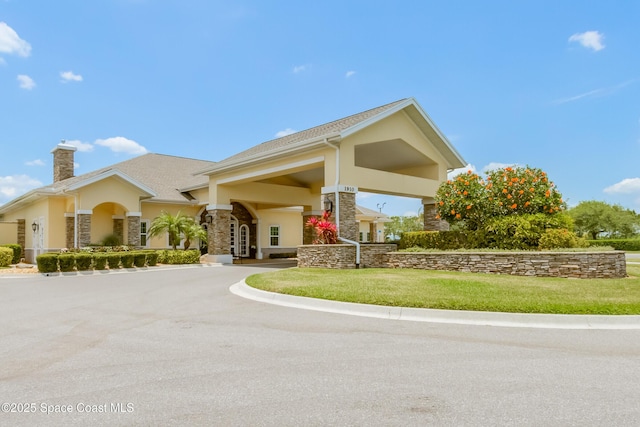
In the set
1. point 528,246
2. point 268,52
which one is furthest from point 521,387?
point 268,52

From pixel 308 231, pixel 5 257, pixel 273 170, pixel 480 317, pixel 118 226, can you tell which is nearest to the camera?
pixel 480 317

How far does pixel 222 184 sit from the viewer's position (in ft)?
80.7

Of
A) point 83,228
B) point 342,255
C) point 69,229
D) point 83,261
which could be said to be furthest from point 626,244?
point 69,229

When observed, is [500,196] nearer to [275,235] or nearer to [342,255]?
[342,255]

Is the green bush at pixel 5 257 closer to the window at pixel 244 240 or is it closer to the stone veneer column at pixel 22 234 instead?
the stone veneer column at pixel 22 234

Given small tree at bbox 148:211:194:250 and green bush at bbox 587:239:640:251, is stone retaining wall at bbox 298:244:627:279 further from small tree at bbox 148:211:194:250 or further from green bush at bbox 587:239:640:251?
green bush at bbox 587:239:640:251

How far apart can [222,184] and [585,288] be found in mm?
18577

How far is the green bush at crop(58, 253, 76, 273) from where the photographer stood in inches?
714

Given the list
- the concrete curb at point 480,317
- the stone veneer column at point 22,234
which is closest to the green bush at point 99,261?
the concrete curb at point 480,317

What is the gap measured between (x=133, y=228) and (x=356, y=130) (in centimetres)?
1360

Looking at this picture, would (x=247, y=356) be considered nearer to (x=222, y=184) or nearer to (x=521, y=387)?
(x=521, y=387)

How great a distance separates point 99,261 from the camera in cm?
1898

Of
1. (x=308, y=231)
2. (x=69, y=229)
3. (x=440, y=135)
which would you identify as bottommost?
(x=308, y=231)

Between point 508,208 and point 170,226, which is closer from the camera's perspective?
point 508,208
